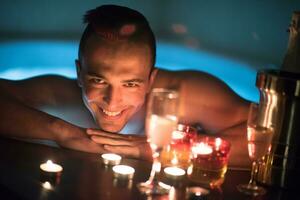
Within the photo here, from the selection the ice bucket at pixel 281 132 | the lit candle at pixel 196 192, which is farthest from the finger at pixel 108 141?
the ice bucket at pixel 281 132

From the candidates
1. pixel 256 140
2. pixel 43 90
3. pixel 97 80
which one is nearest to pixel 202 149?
pixel 256 140

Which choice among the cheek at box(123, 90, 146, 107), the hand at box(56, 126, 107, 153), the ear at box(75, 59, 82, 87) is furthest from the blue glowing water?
the hand at box(56, 126, 107, 153)

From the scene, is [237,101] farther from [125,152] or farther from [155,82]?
[125,152]

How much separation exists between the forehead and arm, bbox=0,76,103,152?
6.6 inches

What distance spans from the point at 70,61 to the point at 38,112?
222 millimetres

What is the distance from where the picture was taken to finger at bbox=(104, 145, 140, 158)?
1.78 m

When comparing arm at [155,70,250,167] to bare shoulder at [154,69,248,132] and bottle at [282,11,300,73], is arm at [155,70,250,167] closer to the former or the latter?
bare shoulder at [154,69,248,132]

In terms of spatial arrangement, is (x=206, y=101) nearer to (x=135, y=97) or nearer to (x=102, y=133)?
(x=135, y=97)

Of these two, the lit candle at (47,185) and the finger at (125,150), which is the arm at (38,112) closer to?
the finger at (125,150)

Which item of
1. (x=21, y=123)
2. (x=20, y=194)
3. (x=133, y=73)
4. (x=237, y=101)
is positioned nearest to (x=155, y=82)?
(x=133, y=73)

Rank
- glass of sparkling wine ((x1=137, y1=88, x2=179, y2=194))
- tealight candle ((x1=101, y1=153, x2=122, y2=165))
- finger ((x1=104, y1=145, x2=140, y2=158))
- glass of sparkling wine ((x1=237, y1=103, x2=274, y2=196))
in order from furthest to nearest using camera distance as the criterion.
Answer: finger ((x1=104, y1=145, x2=140, y2=158)), tealight candle ((x1=101, y1=153, x2=122, y2=165)), glass of sparkling wine ((x1=237, y1=103, x2=274, y2=196)), glass of sparkling wine ((x1=137, y1=88, x2=179, y2=194))

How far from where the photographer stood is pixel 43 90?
1989mm

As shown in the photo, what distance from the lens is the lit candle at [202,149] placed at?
1.54 m

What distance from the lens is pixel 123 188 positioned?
146cm
